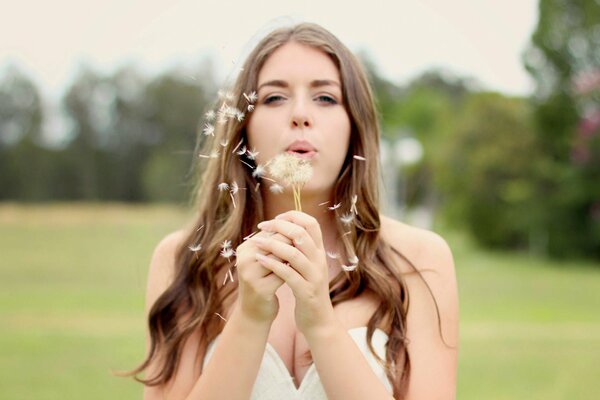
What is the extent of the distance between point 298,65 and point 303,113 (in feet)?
0.76

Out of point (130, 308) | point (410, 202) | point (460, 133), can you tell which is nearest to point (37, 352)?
point (130, 308)

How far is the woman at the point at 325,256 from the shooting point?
2633 mm

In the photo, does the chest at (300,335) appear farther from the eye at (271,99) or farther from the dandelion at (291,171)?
the eye at (271,99)

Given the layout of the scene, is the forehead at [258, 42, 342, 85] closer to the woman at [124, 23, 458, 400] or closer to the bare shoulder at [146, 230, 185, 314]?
the woman at [124, 23, 458, 400]

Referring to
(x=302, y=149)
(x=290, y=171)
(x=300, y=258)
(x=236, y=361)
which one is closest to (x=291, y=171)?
(x=290, y=171)

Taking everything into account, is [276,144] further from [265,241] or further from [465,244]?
[465,244]

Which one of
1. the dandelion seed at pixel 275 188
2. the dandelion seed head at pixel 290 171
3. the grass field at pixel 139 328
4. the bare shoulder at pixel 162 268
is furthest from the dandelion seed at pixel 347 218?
the grass field at pixel 139 328

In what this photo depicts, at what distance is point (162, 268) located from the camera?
10.00 feet

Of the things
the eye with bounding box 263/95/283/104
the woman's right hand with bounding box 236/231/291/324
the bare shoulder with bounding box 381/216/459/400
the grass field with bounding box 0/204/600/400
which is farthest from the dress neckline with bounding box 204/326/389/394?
the grass field with bounding box 0/204/600/400

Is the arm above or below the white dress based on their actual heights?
above

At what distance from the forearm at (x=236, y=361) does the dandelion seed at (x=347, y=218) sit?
0.52m

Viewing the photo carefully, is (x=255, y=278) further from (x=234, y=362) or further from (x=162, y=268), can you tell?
(x=162, y=268)

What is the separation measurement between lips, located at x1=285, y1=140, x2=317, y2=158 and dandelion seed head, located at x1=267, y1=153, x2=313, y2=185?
129 mm

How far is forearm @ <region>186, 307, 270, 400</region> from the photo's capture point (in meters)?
2.41
